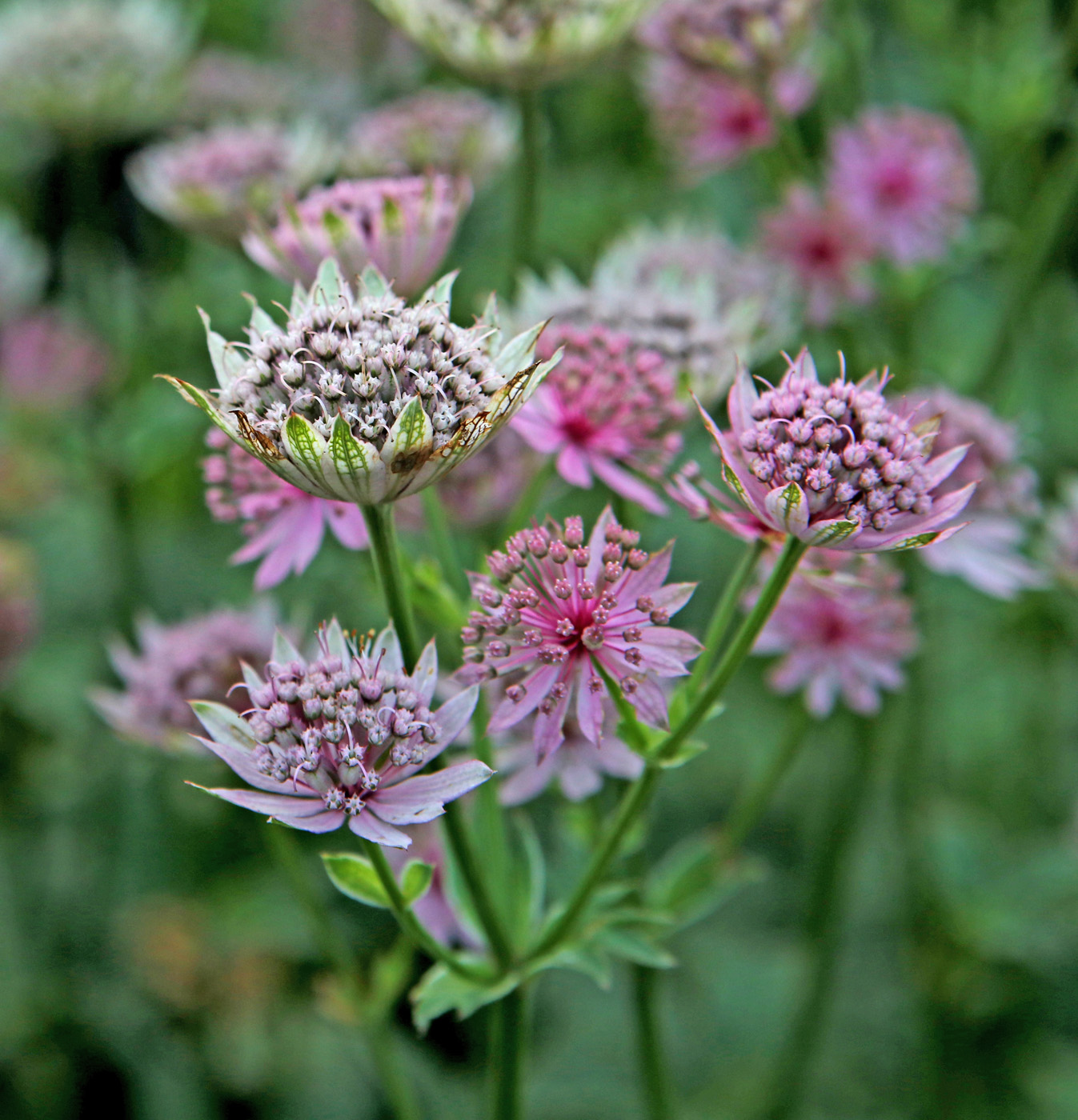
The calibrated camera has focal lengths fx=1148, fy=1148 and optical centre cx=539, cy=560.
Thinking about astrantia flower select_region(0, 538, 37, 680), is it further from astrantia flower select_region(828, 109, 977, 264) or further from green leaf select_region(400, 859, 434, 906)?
astrantia flower select_region(828, 109, 977, 264)

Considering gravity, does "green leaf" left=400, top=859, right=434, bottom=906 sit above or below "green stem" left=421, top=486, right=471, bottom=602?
below

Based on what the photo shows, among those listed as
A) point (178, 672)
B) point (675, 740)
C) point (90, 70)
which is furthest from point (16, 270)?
point (675, 740)

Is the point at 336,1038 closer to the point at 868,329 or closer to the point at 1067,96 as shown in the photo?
the point at 868,329

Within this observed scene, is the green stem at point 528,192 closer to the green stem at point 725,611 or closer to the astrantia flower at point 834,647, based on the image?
the astrantia flower at point 834,647

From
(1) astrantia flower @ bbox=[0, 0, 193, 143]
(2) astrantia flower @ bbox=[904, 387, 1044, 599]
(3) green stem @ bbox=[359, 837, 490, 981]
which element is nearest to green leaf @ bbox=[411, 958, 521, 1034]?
(3) green stem @ bbox=[359, 837, 490, 981]

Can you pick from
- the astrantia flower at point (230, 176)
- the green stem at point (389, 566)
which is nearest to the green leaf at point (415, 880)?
the green stem at point (389, 566)

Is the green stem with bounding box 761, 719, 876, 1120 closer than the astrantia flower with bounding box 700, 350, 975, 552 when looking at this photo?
No
